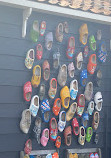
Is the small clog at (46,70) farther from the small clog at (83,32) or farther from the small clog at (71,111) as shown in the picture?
the small clog at (83,32)

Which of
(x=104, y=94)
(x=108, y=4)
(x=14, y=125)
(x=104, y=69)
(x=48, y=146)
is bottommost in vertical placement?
(x=48, y=146)

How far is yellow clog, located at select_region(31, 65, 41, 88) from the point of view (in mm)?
3773

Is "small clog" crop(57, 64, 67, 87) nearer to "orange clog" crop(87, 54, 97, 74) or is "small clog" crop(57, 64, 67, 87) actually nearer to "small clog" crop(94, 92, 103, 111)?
"orange clog" crop(87, 54, 97, 74)

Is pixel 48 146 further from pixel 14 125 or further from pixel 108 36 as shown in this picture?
pixel 108 36

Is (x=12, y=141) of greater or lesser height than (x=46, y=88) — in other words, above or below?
below

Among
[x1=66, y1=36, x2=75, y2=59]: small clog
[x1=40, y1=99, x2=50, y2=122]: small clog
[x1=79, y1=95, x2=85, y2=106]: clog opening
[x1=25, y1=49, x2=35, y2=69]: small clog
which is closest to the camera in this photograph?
[x1=25, y1=49, x2=35, y2=69]: small clog

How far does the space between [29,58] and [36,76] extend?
0.79 ft

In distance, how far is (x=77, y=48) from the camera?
4.23 m

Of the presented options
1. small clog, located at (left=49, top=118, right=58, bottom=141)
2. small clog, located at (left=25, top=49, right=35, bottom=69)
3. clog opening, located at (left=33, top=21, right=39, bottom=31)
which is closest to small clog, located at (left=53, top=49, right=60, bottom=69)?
small clog, located at (left=25, top=49, right=35, bottom=69)

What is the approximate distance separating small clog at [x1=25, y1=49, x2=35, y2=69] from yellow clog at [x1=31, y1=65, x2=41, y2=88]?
0.26 ft

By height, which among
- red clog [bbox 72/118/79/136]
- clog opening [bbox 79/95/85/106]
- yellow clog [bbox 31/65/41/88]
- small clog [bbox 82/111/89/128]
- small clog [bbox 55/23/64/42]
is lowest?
red clog [bbox 72/118/79/136]

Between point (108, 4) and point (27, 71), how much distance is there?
151 cm

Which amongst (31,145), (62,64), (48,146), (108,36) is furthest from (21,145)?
(108,36)

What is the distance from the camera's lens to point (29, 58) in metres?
3.75
